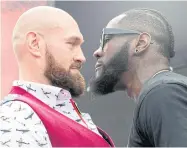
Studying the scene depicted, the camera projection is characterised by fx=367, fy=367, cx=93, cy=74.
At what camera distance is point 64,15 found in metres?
1.50

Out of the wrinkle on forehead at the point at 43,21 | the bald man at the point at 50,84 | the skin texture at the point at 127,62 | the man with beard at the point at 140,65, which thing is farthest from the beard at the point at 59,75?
the skin texture at the point at 127,62

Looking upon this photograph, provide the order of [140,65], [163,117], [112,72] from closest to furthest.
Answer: [163,117] → [140,65] → [112,72]

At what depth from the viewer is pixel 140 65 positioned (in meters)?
1.79

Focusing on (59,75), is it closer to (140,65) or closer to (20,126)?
(20,126)

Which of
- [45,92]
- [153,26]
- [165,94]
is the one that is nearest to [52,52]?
[45,92]

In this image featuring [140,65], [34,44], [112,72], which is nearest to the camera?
[34,44]

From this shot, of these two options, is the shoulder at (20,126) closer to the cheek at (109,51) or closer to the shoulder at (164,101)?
the shoulder at (164,101)

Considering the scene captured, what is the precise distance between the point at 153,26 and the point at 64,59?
1.97ft

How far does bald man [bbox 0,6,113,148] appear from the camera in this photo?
127 cm

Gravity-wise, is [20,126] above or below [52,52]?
below

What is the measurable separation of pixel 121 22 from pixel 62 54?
54cm

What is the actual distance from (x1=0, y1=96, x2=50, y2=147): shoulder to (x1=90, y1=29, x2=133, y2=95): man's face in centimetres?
A: 71

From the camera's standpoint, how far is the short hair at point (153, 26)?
5.96 feet

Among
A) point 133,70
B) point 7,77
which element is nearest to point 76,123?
point 133,70
